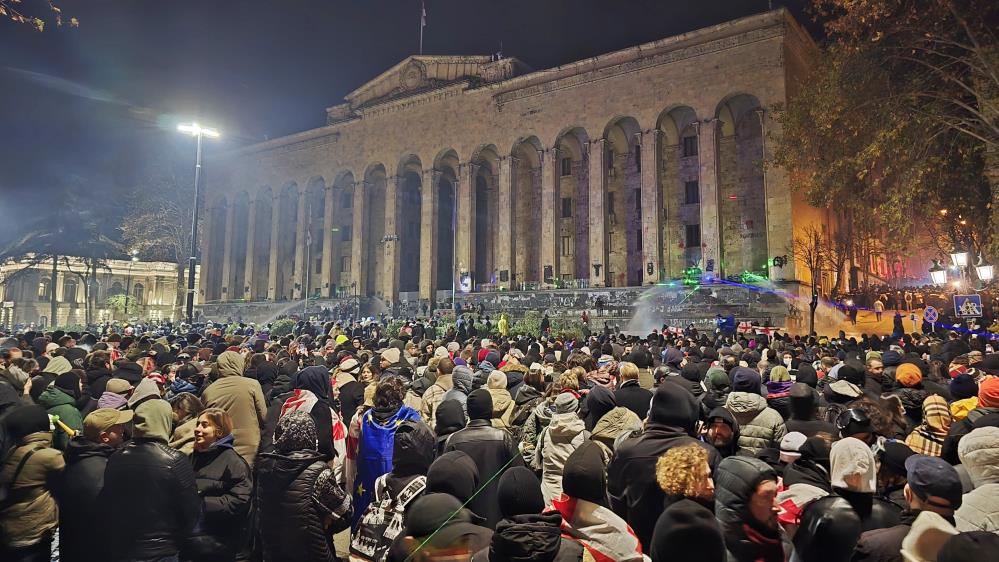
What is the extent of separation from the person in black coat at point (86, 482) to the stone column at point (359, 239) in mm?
39230

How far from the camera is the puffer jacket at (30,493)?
11.7 feet

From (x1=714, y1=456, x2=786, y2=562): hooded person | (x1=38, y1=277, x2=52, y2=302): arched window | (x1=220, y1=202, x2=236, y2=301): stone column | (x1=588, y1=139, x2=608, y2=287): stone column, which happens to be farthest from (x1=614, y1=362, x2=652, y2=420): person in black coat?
(x1=38, y1=277, x2=52, y2=302): arched window

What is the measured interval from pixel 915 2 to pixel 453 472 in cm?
1459

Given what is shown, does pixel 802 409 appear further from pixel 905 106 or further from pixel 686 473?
pixel 905 106

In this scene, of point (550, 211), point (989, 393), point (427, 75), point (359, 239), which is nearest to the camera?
point (989, 393)

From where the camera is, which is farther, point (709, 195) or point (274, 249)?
point (274, 249)

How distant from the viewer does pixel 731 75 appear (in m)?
28.8

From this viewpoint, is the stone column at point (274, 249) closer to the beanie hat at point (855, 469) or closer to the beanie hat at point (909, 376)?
the beanie hat at point (909, 376)

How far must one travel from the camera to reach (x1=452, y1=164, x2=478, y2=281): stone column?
3766cm

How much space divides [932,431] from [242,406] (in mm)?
5675

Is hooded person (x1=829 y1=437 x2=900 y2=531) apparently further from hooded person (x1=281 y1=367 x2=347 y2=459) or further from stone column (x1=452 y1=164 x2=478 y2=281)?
stone column (x1=452 y1=164 x2=478 y2=281)

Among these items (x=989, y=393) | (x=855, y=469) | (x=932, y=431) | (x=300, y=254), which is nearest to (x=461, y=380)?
(x=855, y=469)

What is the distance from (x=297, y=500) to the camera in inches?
124

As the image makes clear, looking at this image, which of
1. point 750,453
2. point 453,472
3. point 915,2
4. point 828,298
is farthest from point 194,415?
point 828,298
